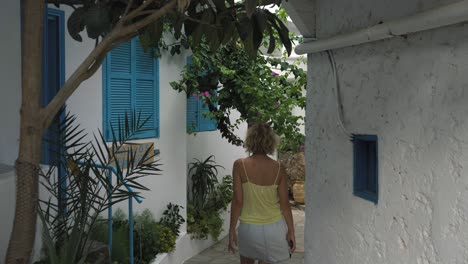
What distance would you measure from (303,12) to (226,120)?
4274mm

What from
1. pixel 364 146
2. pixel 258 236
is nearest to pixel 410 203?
pixel 364 146

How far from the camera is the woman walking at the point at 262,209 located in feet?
13.5

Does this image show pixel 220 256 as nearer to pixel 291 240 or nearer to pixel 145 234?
pixel 145 234

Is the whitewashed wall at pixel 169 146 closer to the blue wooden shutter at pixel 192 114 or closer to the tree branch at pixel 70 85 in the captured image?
the blue wooden shutter at pixel 192 114

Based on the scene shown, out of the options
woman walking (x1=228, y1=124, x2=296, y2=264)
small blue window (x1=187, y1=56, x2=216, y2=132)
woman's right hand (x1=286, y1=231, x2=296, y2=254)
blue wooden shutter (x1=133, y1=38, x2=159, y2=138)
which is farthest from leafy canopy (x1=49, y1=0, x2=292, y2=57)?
small blue window (x1=187, y1=56, x2=216, y2=132)

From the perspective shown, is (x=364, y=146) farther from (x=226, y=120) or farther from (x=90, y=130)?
(x=226, y=120)

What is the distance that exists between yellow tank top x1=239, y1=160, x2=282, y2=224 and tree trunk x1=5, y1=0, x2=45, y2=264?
214 centimetres

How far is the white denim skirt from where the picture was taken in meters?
4.11

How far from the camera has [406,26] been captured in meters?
2.32

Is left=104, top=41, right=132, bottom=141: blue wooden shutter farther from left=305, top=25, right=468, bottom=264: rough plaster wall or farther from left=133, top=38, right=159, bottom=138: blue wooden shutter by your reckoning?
left=305, top=25, right=468, bottom=264: rough plaster wall

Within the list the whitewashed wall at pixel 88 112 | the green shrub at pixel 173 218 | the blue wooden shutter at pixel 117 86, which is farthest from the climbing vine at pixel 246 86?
the green shrub at pixel 173 218

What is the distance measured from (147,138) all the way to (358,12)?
363 centimetres

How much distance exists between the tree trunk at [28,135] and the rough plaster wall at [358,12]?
162cm

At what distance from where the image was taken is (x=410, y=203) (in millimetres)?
2377
